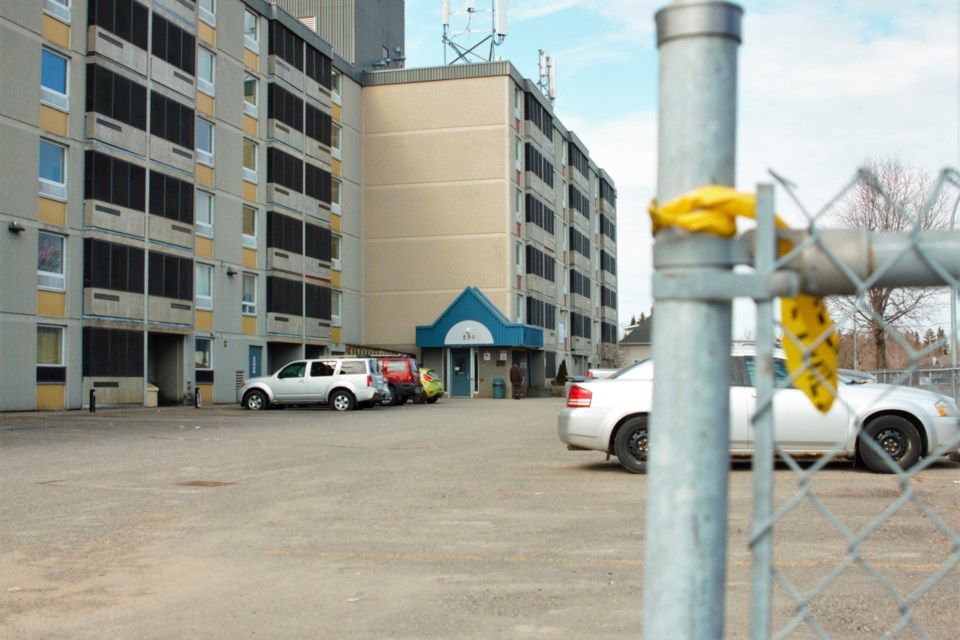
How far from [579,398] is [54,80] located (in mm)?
25181

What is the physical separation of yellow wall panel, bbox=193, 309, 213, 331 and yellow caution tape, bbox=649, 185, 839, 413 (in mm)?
39292

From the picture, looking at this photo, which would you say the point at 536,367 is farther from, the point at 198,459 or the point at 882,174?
the point at 198,459

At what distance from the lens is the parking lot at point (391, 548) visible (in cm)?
559

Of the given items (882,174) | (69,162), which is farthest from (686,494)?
(882,174)

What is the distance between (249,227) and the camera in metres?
44.5

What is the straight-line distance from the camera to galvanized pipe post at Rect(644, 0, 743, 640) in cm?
160

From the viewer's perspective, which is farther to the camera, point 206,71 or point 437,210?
point 437,210

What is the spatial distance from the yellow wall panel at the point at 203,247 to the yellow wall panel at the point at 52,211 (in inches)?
303

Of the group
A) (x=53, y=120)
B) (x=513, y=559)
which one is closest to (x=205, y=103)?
(x=53, y=120)

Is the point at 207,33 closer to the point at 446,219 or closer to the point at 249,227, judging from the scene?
the point at 249,227

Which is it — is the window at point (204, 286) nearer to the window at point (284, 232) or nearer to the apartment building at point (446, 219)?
the window at point (284, 232)

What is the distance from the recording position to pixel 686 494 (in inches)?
63.2

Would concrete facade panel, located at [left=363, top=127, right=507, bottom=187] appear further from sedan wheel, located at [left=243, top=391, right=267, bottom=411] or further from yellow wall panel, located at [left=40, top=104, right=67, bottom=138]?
yellow wall panel, located at [left=40, top=104, right=67, bottom=138]

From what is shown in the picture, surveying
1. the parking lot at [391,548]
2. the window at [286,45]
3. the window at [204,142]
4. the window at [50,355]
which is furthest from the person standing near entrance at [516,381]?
the parking lot at [391,548]
